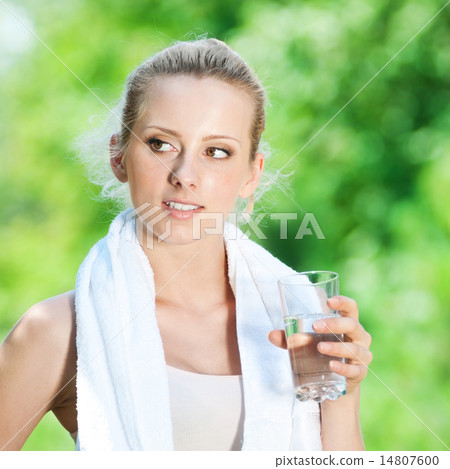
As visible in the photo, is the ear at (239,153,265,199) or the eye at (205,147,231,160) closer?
the eye at (205,147,231,160)

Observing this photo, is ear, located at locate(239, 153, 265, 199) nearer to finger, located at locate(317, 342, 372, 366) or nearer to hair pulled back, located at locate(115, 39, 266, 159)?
hair pulled back, located at locate(115, 39, 266, 159)

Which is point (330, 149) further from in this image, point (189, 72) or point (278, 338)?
point (278, 338)

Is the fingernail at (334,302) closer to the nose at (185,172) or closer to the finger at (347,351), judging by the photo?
the finger at (347,351)

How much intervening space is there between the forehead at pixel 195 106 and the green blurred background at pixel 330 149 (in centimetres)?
103

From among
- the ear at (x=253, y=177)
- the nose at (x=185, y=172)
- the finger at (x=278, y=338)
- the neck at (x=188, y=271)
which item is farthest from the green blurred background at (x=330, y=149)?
the finger at (x=278, y=338)

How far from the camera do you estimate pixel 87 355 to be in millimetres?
1063

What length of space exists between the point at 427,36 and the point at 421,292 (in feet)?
2.86

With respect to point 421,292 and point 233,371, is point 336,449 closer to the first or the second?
point 233,371

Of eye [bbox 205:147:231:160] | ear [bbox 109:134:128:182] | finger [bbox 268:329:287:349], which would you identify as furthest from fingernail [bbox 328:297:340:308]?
ear [bbox 109:134:128:182]

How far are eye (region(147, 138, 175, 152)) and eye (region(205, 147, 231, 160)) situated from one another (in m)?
0.06

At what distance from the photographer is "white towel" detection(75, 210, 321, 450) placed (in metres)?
1.05

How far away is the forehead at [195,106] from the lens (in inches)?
44.2

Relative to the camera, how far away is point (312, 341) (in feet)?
3.10

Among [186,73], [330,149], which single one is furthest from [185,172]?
[330,149]
